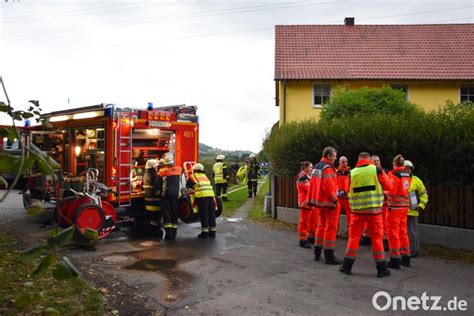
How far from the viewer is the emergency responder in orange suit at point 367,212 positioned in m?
5.89

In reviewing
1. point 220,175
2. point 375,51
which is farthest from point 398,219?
point 375,51

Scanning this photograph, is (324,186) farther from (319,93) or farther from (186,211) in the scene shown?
(319,93)

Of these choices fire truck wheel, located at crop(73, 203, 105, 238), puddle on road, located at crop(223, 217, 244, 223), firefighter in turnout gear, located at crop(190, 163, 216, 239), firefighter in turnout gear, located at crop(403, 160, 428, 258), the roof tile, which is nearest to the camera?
firefighter in turnout gear, located at crop(403, 160, 428, 258)

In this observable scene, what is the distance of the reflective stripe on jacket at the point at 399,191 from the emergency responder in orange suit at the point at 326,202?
2.84 ft

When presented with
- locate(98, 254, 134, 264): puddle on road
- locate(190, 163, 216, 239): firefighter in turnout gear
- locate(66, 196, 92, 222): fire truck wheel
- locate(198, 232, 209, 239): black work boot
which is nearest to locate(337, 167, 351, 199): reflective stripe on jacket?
locate(190, 163, 216, 239): firefighter in turnout gear

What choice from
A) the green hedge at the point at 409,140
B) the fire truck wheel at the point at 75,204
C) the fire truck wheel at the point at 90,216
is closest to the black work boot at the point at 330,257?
the green hedge at the point at 409,140

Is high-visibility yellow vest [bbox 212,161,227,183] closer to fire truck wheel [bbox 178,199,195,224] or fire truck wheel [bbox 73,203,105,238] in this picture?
fire truck wheel [bbox 178,199,195,224]

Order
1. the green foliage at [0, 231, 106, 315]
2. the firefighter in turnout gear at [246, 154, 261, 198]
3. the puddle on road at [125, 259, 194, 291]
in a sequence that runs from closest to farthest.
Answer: the green foliage at [0, 231, 106, 315]
the puddle on road at [125, 259, 194, 291]
the firefighter in turnout gear at [246, 154, 261, 198]

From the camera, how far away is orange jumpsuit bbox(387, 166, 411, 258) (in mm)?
6371

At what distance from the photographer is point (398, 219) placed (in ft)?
21.1

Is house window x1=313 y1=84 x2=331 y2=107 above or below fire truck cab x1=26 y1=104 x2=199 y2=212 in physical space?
above

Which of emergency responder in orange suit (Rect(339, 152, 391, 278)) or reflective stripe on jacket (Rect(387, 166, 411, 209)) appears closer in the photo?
emergency responder in orange suit (Rect(339, 152, 391, 278))

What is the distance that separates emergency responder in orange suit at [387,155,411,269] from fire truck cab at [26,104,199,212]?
5.50 meters

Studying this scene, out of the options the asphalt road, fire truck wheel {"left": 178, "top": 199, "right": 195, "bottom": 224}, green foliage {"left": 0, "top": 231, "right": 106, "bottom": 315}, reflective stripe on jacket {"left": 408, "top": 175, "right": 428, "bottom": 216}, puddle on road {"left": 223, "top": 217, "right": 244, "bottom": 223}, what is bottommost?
the asphalt road
